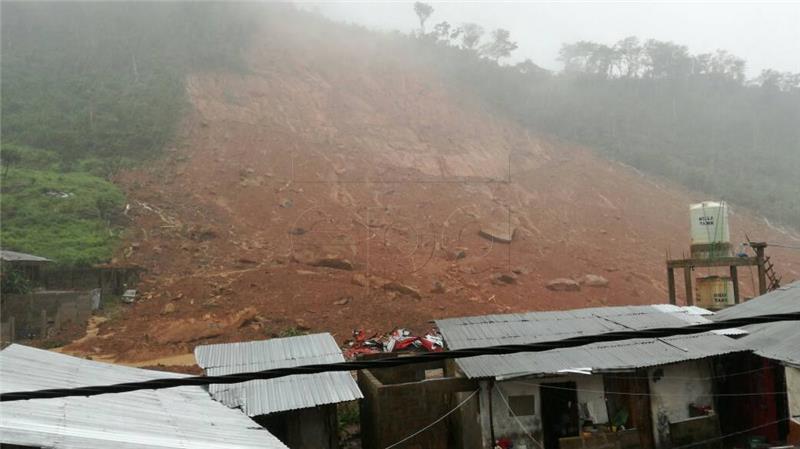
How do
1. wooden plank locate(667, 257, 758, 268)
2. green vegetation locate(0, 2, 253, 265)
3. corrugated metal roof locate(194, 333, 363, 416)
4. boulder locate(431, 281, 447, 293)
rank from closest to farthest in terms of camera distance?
corrugated metal roof locate(194, 333, 363, 416) < wooden plank locate(667, 257, 758, 268) < boulder locate(431, 281, 447, 293) < green vegetation locate(0, 2, 253, 265)

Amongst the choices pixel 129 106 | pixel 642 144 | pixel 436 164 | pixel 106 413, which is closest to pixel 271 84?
pixel 129 106

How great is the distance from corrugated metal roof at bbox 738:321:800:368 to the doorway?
326 cm

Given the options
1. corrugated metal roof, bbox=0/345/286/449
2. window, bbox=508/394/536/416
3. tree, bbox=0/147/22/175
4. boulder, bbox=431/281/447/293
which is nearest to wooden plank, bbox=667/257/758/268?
boulder, bbox=431/281/447/293

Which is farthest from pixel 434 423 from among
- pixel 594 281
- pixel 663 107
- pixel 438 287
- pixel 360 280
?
pixel 663 107

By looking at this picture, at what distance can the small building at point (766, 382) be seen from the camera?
28.7ft

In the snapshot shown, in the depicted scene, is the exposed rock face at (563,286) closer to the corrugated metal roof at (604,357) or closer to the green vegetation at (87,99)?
the corrugated metal roof at (604,357)

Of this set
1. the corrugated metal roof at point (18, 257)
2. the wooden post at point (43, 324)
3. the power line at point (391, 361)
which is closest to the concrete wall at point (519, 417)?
the power line at point (391, 361)

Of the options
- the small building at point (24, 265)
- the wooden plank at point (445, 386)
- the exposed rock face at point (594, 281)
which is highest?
the small building at point (24, 265)

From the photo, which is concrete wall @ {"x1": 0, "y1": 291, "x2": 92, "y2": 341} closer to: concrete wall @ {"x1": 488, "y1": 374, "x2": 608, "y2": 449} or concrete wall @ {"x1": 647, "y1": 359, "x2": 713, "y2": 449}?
concrete wall @ {"x1": 488, "y1": 374, "x2": 608, "y2": 449}

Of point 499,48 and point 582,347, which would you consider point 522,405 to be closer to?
point 582,347

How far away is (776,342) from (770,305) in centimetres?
251

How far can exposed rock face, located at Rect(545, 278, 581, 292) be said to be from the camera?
22453 millimetres

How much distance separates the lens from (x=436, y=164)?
33.4m

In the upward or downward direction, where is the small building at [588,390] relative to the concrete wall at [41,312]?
downward
